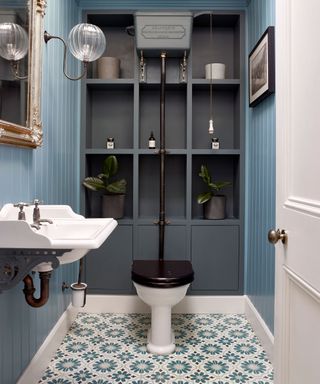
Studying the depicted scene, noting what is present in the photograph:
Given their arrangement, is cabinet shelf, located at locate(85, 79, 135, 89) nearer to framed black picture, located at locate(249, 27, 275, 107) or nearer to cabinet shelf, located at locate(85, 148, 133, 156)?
cabinet shelf, located at locate(85, 148, 133, 156)

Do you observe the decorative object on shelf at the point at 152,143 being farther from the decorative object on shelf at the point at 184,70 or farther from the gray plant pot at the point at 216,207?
the gray plant pot at the point at 216,207

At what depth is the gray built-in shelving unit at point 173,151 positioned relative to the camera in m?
2.78

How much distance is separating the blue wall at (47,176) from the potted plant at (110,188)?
0.17 m

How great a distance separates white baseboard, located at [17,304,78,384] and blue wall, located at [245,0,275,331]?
125 cm

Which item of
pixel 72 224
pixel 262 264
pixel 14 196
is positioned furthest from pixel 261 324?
pixel 14 196

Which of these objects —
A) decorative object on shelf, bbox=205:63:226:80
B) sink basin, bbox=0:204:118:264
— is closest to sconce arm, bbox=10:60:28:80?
sink basin, bbox=0:204:118:264

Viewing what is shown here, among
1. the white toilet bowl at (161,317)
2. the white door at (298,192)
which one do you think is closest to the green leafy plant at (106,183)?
the white toilet bowl at (161,317)

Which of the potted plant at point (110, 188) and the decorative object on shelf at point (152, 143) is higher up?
the decorative object on shelf at point (152, 143)

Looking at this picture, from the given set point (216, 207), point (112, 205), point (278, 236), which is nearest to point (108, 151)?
point (112, 205)

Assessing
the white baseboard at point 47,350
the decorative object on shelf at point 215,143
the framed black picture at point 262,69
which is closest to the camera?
the white baseboard at point 47,350

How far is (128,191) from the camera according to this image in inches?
118

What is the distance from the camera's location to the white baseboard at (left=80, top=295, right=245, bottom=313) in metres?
2.79

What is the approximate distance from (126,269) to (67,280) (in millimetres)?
484

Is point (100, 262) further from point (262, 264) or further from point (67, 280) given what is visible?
point (262, 264)
